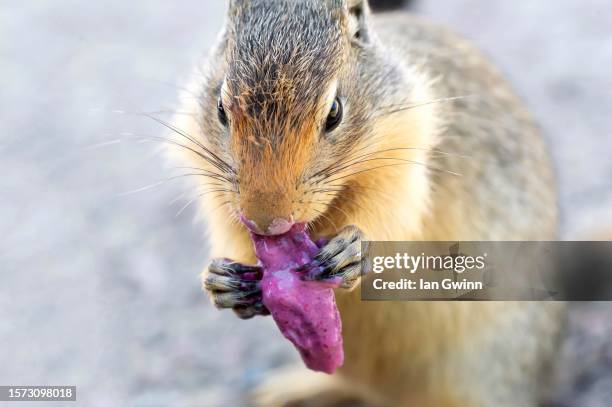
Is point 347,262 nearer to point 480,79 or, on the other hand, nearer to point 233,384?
point 480,79

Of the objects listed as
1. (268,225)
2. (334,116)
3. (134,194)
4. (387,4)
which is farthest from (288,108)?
(134,194)

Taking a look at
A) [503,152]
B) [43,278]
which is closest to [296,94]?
[503,152]

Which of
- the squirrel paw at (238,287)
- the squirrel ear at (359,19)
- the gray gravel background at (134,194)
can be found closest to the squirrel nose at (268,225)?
the squirrel paw at (238,287)

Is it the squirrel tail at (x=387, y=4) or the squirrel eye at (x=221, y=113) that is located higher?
the squirrel tail at (x=387, y=4)

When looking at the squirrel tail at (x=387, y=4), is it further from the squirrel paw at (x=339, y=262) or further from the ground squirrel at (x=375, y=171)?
the squirrel paw at (x=339, y=262)

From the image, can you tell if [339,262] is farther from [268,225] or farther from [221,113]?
[221,113]

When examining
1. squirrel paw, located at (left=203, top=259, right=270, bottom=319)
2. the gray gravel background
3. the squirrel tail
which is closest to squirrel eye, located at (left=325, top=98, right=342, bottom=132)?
squirrel paw, located at (left=203, top=259, right=270, bottom=319)

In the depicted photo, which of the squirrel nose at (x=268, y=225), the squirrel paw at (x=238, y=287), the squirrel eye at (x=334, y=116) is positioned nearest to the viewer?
the squirrel nose at (x=268, y=225)
